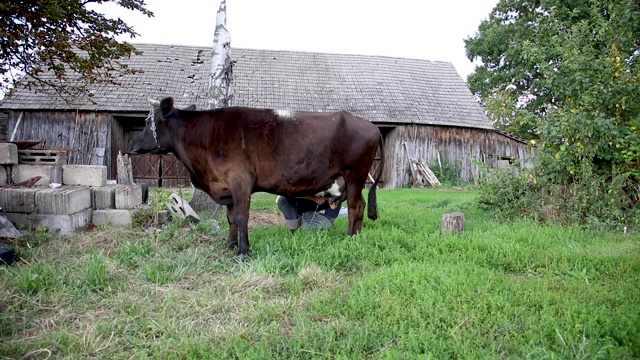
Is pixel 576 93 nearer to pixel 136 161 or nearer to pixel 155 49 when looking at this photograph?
pixel 136 161

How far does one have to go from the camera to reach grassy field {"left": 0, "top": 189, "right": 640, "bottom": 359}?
3.00 metres

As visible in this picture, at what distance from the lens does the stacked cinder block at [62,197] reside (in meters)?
6.10

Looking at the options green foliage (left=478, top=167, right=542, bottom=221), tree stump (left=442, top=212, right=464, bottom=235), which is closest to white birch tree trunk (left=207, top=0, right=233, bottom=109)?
tree stump (left=442, top=212, right=464, bottom=235)

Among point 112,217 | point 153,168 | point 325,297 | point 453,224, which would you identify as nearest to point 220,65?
point 112,217

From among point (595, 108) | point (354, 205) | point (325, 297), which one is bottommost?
point (325, 297)

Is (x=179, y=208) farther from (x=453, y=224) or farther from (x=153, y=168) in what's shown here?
(x=153, y=168)

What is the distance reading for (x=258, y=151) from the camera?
560cm

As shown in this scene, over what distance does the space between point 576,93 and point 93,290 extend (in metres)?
7.96

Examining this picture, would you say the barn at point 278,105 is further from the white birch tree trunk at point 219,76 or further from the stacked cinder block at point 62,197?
the stacked cinder block at point 62,197

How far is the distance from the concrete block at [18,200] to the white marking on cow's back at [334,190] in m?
4.03

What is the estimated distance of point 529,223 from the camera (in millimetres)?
6840

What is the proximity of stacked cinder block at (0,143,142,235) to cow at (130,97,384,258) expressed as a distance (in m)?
1.27

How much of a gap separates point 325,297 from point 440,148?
50.7ft

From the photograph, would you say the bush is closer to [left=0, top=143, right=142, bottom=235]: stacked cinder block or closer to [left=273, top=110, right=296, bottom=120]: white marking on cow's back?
[left=273, top=110, right=296, bottom=120]: white marking on cow's back
